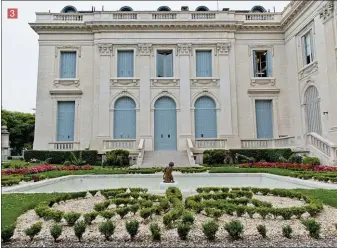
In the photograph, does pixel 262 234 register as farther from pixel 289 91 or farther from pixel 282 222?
pixel 289 91

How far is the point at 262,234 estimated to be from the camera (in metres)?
5.08

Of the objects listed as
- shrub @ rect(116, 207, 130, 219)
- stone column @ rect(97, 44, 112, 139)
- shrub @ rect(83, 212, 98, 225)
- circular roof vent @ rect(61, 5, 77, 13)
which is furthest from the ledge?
shrub @ rect(83, 212, 98, 225)

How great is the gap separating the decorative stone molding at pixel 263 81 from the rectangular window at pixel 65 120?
15.4 metres

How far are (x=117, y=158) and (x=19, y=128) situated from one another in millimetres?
33787

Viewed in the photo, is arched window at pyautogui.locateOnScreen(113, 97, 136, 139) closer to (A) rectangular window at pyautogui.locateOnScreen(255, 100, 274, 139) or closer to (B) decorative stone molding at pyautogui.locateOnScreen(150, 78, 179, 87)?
(B) decorative stone molding at pyautogui.locateOnScreen(150, 78, 179, 87)

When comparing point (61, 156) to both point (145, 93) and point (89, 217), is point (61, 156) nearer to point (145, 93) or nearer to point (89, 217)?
point (145, 93)

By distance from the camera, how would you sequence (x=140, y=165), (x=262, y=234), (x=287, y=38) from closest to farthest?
(x=262, y=234)
(x=140, y=165)
(x=287, y=38)

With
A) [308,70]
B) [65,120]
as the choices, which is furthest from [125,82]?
[308,70]

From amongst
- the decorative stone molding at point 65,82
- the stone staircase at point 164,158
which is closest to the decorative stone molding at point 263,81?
the stone staircase at point 164,158

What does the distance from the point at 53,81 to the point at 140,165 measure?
1140 centimetres

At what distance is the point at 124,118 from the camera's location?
24969 millimetres

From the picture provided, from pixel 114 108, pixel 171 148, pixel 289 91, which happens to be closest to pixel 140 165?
pixel 171 148

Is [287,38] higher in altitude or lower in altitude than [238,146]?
higher

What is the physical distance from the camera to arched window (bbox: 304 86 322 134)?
2114 centimetres
